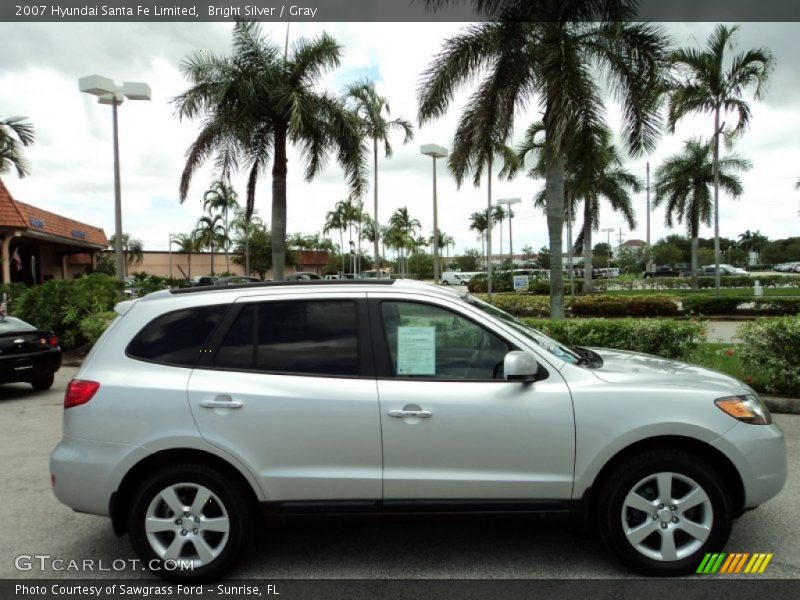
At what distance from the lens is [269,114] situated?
1794cm

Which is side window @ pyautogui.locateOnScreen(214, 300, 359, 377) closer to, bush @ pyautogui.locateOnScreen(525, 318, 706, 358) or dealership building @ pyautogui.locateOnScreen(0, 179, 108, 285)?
bush @ pyautogui.locateOnScreen(525, 318, 706, 358)

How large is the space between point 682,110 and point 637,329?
728 inches

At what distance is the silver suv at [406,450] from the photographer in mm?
3379

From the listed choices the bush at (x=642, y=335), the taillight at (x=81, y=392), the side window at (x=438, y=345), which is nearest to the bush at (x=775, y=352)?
the bush at (x=642, y=335)

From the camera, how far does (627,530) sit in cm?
339

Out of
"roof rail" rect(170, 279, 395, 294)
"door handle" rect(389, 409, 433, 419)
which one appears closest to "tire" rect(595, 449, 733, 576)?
"door handle" rect(389, 409, 433, 419)

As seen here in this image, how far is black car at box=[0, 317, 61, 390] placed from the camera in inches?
376

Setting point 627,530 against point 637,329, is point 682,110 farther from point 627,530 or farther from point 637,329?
point 627,530

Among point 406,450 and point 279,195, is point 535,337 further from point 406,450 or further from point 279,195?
point 279,195

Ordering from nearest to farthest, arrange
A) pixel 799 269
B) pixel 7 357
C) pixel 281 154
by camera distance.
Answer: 1. pixel 7 357
2. pixel 281 154
3. pixel 799 269

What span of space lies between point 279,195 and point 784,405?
1450 centimetres

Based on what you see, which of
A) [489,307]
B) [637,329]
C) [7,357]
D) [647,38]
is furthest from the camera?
[647,38]

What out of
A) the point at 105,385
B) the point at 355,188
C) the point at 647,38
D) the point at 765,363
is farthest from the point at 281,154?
the point at 105,385

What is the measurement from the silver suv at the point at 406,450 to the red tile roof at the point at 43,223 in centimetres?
2212
